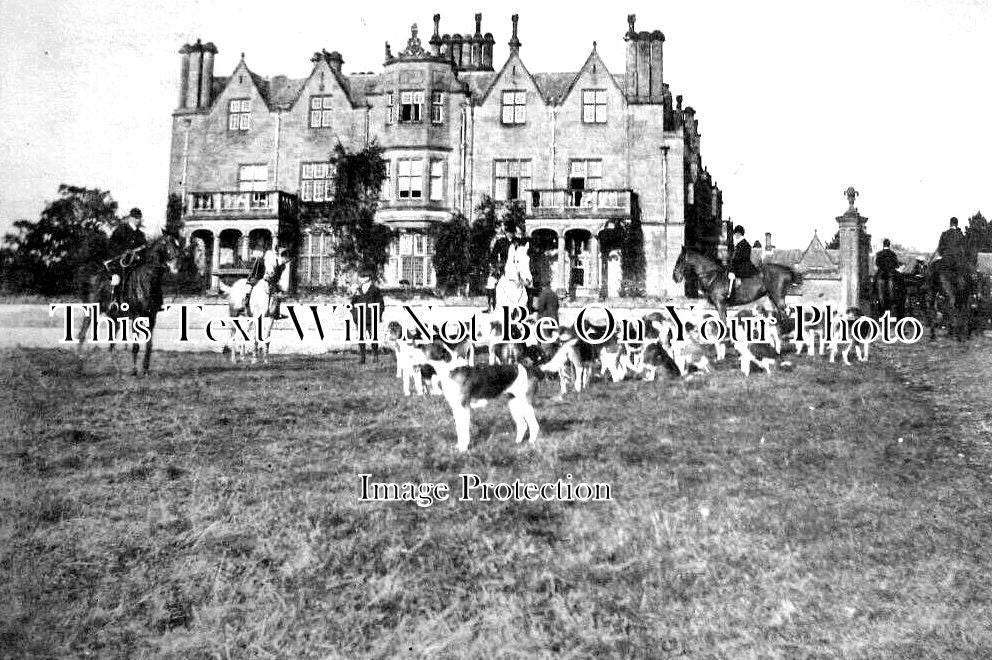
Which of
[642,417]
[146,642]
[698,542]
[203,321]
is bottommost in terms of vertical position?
[146,642]

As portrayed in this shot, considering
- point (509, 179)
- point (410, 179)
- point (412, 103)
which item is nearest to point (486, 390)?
point (410, 179)

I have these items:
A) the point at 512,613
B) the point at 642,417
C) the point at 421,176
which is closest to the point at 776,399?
the point at 642,417

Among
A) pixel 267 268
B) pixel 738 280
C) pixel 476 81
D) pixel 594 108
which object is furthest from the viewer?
pixel 476 81

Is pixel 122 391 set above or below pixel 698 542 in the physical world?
above

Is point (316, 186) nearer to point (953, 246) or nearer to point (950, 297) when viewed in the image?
point (953, 246)

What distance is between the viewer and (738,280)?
7.66 metres

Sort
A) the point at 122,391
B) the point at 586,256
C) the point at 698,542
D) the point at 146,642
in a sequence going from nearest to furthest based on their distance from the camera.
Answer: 1. the point at 146,642
2. the point at 698,542
3. the point at 122,391
4. the point at 586,256

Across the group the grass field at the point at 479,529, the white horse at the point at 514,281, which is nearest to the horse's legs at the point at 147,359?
the grass field at the point at 479,529

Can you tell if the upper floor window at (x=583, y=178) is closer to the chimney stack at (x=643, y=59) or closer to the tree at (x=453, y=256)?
the chimney stack at (x=643, y=59)

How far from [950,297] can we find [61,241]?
7876mm

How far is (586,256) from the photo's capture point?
38.2 ft

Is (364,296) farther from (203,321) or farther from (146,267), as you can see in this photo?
(146,267)

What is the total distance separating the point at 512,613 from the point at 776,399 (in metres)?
2.54

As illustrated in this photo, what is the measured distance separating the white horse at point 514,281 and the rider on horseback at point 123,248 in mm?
2895
